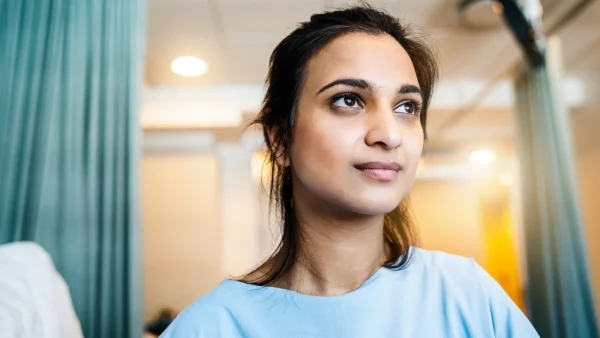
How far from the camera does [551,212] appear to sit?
1.99 metres

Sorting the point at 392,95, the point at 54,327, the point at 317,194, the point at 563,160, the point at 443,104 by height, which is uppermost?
the point at 443,104

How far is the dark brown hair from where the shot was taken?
70cm

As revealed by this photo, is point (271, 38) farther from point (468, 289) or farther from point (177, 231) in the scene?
point (468, 289)

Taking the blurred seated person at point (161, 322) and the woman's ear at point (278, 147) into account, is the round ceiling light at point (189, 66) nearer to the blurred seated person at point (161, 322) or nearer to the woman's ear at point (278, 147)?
the blurred seated person at point (161, 322)

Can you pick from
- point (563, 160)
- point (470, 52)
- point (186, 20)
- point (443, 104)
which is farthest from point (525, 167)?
point (186, 20)

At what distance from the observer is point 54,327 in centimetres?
77

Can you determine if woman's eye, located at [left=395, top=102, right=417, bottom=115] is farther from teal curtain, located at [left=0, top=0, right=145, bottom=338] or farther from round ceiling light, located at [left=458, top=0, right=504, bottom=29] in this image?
round ceiling light, located at [left=458, top=0, right=504, bottom=29]

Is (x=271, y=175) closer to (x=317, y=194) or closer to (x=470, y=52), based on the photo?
(x=317, y=194)

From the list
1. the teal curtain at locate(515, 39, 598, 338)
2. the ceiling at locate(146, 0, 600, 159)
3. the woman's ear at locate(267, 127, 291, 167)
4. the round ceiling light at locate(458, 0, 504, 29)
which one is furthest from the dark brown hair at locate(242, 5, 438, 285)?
the teal curtain at locate(515, 39, 598, 338)

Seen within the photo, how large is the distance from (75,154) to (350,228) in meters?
0.65

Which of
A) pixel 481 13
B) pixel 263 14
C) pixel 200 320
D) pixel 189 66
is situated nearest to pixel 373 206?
pixel 200 320

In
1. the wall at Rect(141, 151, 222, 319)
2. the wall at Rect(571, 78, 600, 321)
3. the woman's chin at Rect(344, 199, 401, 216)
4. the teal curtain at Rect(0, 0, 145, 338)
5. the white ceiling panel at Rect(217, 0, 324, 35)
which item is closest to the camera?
the woman's chin at Rect(344, 199, 401, 216)

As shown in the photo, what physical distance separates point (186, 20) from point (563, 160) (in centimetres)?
162

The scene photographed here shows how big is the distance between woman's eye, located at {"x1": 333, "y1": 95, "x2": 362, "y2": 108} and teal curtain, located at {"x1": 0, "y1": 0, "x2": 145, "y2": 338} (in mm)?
570
